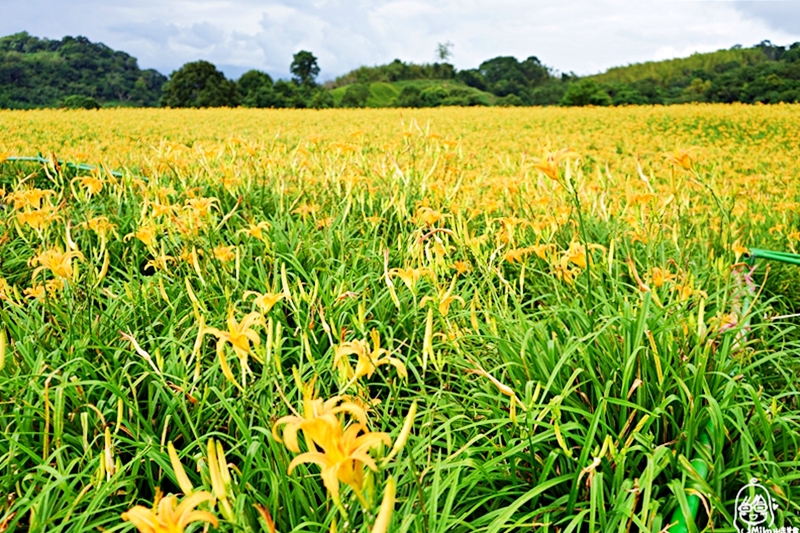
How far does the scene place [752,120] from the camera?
1357 centimetres

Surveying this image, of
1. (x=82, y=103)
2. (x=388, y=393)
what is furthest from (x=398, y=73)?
(x=388, y=393)

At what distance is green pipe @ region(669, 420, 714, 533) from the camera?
1.27 meters

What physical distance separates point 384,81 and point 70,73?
29.0 metres

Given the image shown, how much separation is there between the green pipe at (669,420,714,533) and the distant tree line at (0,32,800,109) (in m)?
25.7

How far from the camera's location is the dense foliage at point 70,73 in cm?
3453

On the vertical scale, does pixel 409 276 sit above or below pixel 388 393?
above

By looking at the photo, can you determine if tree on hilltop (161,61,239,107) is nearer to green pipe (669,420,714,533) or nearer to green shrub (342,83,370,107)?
green shrub (342,83,370,107)

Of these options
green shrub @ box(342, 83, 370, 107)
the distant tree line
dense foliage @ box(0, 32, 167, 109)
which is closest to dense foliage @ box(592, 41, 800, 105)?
the distant tree line

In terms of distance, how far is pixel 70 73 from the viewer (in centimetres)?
3884

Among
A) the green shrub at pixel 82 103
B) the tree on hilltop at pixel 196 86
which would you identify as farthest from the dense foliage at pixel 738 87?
the green shrub at pixel 82 103

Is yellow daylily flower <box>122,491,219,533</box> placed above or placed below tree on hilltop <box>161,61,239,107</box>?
below

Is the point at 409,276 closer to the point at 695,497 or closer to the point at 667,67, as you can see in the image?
the point at 695,497

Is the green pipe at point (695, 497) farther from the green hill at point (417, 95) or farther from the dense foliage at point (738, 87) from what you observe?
the green hill at point (417, 95)

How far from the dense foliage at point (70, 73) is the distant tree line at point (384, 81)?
8 centimetres
